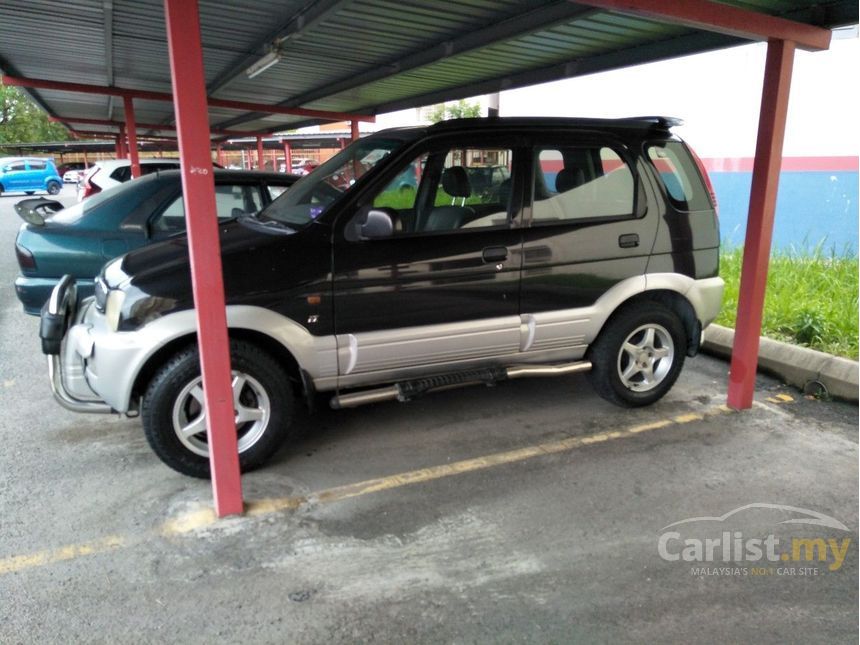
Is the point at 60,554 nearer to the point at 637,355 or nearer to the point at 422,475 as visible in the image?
the point at 422,475

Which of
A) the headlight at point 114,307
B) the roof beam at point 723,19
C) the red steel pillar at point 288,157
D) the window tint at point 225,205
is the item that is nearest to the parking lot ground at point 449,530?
the headlight at point 114,307

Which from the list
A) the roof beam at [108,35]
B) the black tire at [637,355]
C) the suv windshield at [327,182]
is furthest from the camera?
the roof beam at [108,35]

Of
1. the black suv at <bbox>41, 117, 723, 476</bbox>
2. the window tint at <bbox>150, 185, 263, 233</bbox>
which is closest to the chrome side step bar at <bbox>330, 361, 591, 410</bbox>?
the black suv at <bbox>41, 117, 723, 476</bbox>

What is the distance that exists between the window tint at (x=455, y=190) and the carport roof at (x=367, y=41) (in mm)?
1637

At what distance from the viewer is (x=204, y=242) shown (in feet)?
9.84

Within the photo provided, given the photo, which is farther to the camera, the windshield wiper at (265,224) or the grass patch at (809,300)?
the grass patch at (809,300)

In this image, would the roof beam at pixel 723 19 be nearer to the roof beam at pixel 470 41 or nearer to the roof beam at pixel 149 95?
the roof beam at pixel 470 41

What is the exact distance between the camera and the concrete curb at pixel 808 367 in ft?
16.4

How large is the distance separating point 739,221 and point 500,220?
862cm

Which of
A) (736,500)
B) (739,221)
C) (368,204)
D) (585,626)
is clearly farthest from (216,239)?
(739,221)

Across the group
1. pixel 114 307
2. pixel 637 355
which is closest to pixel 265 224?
pixel 114 307

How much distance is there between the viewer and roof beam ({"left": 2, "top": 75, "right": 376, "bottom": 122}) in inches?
380

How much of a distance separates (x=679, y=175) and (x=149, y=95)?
9.46m

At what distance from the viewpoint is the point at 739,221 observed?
11.1 metres
